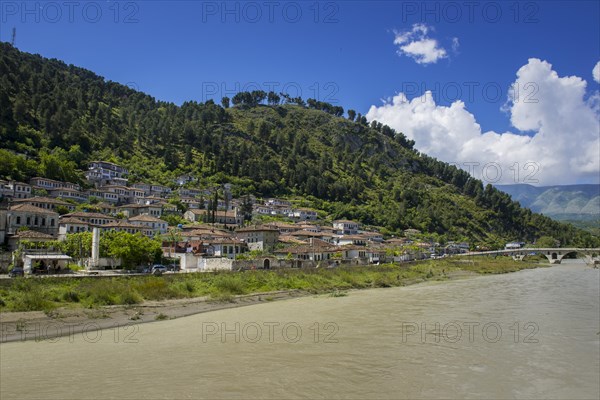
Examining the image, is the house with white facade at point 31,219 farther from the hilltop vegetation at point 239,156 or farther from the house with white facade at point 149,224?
the hilltop vegetation at point 239,156

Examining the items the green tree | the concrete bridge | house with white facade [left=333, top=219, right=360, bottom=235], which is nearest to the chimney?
the green tree

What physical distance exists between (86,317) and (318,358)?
12882 millimetres

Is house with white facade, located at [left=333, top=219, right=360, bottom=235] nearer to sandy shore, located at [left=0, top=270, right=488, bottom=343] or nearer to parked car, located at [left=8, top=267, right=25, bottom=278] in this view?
sandy shore, located at [left=0, top=270, right=488, bottom=343]

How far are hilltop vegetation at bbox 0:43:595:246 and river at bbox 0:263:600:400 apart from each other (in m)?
62.2

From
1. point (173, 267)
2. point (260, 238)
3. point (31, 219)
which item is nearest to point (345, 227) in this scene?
point (260, 238)

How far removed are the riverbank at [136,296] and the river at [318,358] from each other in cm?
173

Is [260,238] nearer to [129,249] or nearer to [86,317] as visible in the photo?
[129,249]

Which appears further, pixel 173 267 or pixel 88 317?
pixel 173 267

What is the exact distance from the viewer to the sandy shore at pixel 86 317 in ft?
62.3

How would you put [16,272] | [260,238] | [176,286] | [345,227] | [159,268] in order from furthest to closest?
1. [345,227]
2. [260,238]
3. [159,268]
4. [16,272]
5. [176,286]

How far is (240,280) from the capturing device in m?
36.0

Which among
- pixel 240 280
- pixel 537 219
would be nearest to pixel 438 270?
pixel 240 280

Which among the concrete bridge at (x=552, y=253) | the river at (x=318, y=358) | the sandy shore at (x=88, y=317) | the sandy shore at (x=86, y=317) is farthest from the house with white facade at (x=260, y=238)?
the concrete bridge at (x=552, y=253)

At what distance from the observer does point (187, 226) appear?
68.0 metres
